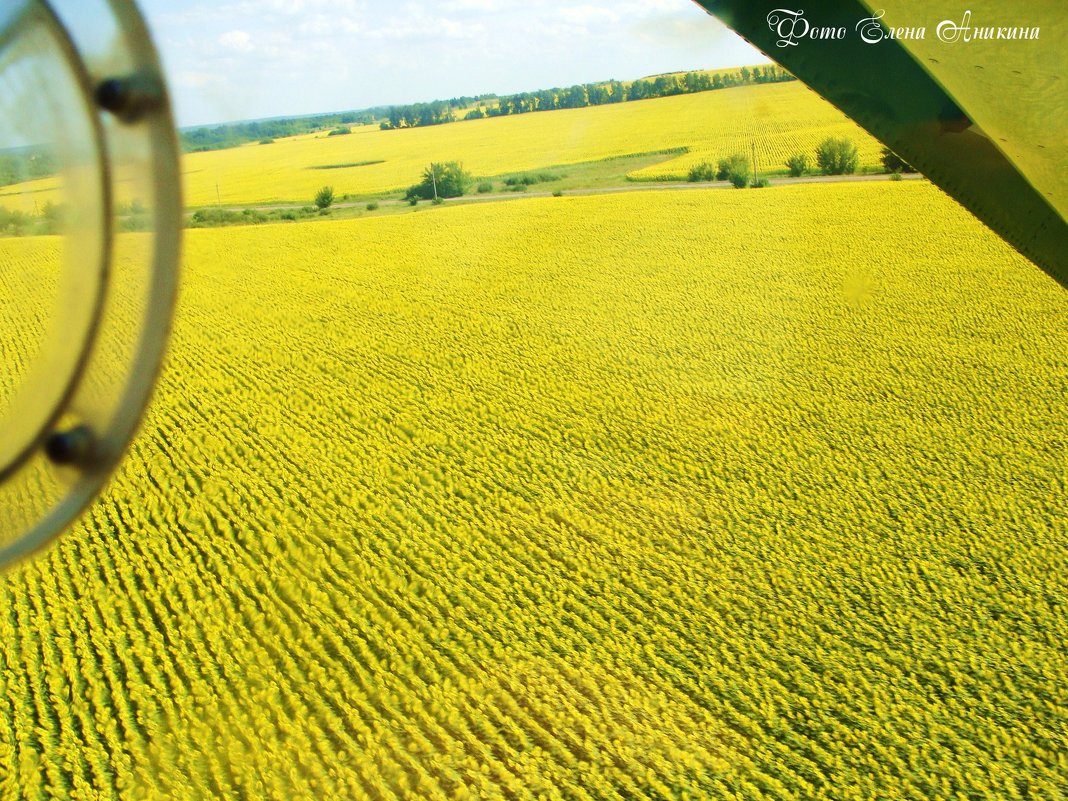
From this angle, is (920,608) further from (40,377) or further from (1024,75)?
(40,377)

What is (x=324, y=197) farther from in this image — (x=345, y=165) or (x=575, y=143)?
(x=575, y=143)

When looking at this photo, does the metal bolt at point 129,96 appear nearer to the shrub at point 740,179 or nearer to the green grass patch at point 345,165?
the shrub at point 740,179

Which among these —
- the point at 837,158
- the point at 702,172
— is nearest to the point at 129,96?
the point at 837,158

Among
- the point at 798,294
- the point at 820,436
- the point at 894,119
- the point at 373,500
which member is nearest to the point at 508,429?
the point at 373,500

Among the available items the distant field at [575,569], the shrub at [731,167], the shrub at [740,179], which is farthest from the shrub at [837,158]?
the distant field at [575,569]

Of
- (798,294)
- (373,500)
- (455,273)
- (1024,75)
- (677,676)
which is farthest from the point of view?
(455,273)
